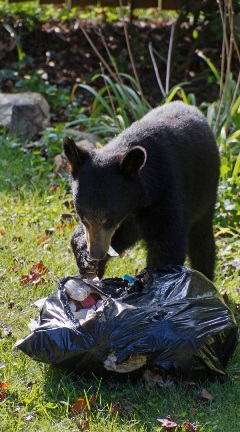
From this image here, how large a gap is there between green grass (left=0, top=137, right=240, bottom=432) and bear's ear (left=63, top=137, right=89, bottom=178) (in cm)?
97

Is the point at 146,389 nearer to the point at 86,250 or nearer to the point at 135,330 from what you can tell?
the point at 135,330

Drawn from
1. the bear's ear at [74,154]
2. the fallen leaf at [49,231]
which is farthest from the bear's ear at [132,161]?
the fallen leaf at [49,231]

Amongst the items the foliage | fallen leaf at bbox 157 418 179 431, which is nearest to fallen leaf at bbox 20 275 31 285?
the foliage

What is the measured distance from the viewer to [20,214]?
642 cm

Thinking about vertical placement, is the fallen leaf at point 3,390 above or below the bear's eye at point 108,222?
below

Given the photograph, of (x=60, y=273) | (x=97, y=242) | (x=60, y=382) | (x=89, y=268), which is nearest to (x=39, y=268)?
(x=60, y=273)

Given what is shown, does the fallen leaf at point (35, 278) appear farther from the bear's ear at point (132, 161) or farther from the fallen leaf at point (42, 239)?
the bear's ear at point (132, 161)

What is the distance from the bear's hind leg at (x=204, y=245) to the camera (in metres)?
5.61

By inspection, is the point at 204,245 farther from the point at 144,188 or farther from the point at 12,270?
the point at 12,270

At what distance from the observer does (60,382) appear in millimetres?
Answer: 4023

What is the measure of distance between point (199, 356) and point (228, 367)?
47 cm

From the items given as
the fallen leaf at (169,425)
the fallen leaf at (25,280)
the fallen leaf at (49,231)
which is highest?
the fallen leaf at (169,425)

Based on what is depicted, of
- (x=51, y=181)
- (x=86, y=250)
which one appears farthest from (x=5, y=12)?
(x=86, y=250)

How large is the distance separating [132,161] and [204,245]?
4.67 ft
